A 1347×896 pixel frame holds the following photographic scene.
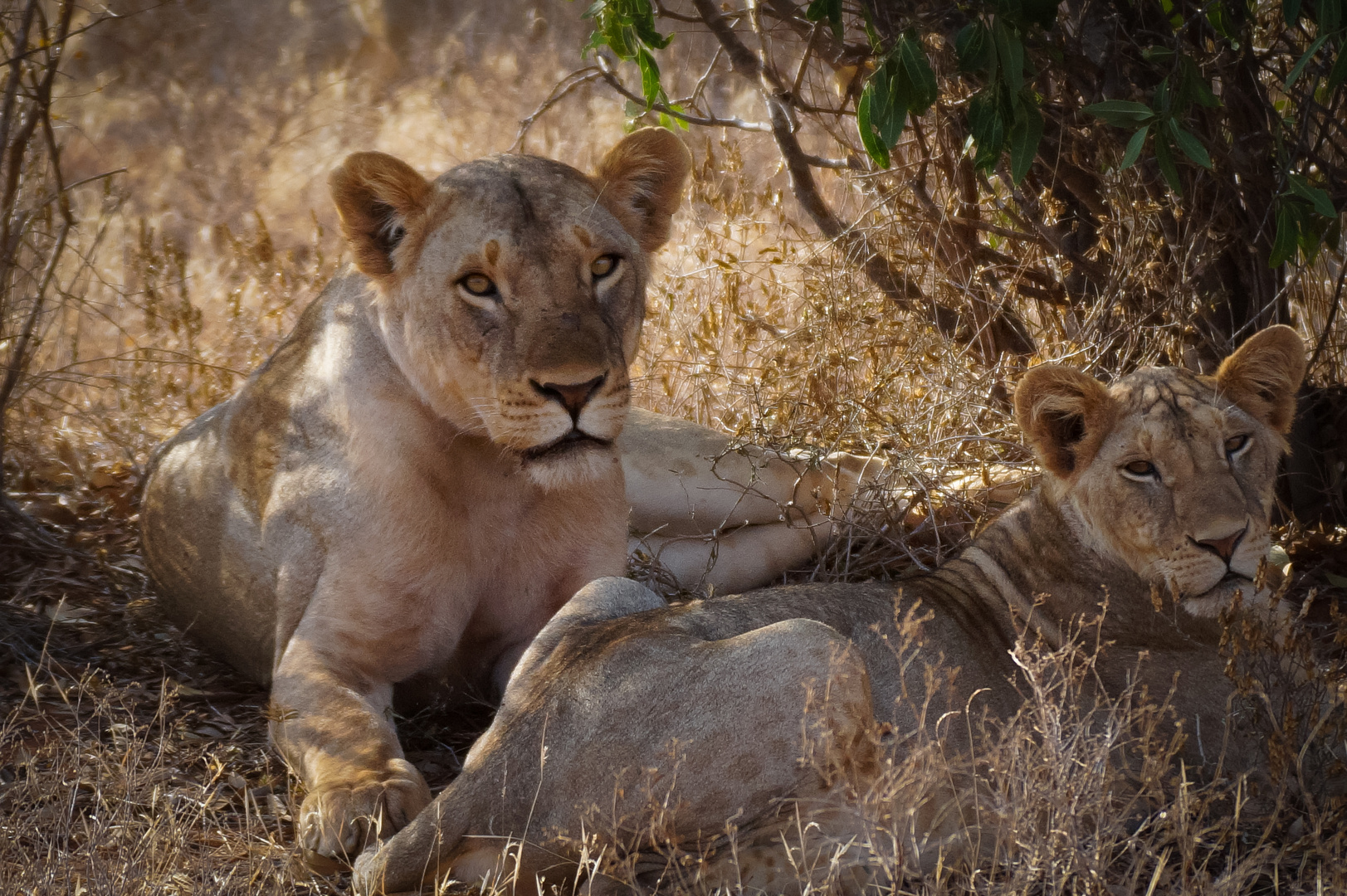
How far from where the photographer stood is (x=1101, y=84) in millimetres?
4969

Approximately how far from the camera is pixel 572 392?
346 cm

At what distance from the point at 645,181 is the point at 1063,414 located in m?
1.42

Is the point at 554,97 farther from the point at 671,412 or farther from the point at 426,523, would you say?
the point at 426,523

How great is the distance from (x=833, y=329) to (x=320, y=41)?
10178mm

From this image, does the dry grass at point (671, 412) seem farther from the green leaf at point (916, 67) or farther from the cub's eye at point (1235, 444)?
the green leaf at point (916, 67)

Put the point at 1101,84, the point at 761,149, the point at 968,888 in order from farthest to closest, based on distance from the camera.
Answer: the point at 761,149 → the point at 1101,84 → the point at 968,888

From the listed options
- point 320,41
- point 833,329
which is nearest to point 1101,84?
point 833,329

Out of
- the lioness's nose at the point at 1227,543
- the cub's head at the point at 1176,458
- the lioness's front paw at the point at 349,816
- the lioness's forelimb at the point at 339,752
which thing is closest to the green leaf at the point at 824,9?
the cub's head at the point at 1176,458

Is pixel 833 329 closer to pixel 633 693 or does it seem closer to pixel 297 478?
pixel 297 478

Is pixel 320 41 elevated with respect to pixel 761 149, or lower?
elevated

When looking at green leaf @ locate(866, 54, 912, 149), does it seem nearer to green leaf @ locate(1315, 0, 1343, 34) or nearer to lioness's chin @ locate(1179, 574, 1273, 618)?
green leaf @ locate(1315, 0, 1343, 34)

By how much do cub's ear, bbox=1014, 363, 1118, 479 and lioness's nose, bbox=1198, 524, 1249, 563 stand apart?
0.42 meters

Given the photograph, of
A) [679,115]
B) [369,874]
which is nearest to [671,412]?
[679,115]

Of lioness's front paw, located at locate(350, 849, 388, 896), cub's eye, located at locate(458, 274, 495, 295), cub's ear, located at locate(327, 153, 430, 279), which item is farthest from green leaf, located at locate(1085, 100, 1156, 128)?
lioness's front paw, located at locate(350, 849, 388, 896)
